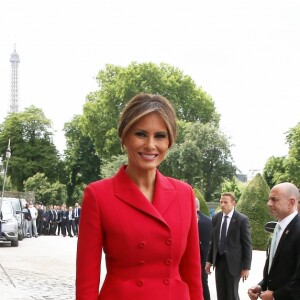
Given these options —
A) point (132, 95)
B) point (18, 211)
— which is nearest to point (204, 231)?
point (18, 211)

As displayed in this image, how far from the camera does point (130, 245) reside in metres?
3.28

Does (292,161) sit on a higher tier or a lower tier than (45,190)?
higher

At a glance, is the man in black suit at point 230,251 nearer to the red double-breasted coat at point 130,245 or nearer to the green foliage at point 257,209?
the red double-breasted coat at point 130,245

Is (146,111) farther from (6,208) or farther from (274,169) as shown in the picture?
(274,169)

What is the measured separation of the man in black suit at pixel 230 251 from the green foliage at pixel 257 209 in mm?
20971

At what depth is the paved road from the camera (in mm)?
14242

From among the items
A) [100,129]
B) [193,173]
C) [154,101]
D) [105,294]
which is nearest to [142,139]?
[154,101]

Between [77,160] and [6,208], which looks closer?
[6,208]

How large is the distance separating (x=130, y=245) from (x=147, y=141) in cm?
44

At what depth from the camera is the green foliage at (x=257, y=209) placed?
3347 centimetres

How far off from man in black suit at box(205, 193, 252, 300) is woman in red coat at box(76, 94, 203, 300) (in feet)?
29.1

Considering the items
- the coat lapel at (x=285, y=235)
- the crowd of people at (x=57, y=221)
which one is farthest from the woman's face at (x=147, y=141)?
the crowd of people at (x=57, y=221)

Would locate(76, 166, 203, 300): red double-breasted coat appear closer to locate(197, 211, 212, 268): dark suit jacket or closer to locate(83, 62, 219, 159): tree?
locate(197, 211, 212, 268): dark suit jacket

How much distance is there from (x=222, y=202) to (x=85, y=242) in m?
9.46
